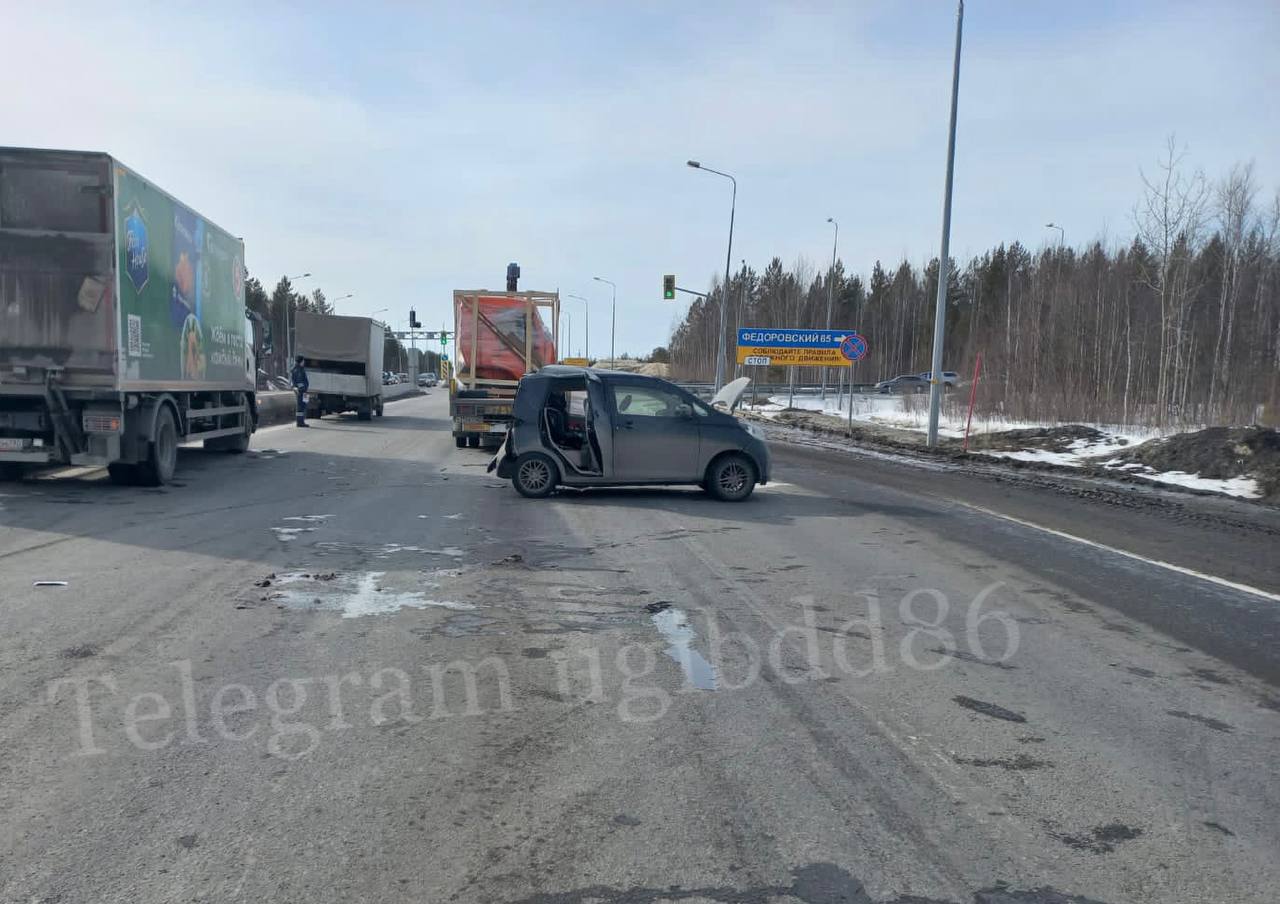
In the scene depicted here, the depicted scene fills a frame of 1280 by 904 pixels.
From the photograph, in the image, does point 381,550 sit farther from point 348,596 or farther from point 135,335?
point 135,335

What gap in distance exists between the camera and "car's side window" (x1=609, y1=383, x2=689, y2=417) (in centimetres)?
1320

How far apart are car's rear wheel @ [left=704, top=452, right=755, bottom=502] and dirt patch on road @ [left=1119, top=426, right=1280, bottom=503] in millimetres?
8526

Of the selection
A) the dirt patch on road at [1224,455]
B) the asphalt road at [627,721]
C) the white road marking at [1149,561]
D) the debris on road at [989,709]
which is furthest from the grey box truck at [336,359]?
the debris on road at [989,709]

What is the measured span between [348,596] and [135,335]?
26.1 feet

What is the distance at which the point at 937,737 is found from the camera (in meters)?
4.68

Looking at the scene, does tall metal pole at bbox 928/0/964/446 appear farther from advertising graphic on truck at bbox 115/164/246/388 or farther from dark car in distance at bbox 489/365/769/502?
advertising graphic on truck at bbox 115/164/246/388

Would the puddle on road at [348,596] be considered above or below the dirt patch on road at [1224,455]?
below

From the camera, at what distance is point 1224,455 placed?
18.0 metres

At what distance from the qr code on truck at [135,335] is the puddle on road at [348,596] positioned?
6.78 meters

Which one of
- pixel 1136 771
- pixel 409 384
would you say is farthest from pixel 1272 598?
pixel 409 384

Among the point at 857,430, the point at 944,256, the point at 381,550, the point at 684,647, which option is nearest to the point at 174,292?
the point at 381,550

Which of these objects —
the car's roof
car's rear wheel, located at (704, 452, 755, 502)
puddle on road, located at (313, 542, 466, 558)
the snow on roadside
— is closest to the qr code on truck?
the car's roof

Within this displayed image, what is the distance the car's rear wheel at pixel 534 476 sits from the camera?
13320mm

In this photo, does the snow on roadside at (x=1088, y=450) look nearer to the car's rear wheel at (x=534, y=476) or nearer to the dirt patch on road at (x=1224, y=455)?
the dirt patch on road at (x=1224, y=455)
